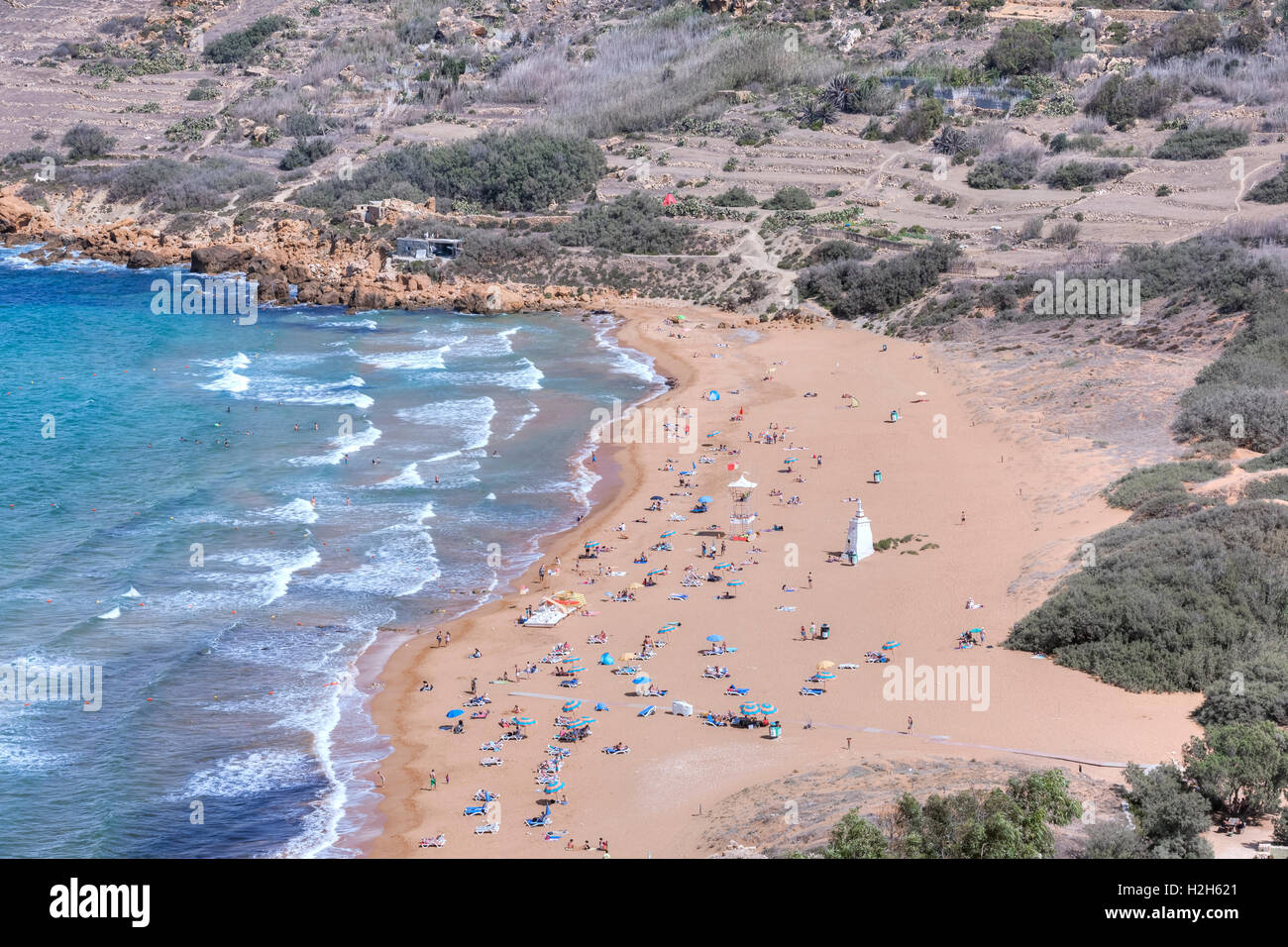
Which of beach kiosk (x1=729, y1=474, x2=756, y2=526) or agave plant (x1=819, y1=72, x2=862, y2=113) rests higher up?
agave plant (x1=819, y1=72, x2=862, y2=113)

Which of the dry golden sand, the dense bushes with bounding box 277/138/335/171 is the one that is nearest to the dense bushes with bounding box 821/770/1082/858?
the dry golden sand

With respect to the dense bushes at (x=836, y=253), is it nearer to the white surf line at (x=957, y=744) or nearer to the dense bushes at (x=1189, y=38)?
the dense bushes at (x=1189, y=38)

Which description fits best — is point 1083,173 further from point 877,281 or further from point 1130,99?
point 877,281

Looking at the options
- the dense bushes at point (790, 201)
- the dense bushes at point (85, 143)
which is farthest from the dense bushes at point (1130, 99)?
the dense bushes at point (85, 143)

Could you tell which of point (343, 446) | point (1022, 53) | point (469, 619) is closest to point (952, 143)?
point (1022, 53)

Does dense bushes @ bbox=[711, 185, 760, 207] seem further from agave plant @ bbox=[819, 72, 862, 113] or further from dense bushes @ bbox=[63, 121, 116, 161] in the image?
dense bushes @ bbox=[63, 121, 116, 161]

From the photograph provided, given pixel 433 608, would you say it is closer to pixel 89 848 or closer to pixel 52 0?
pixel 89 848
